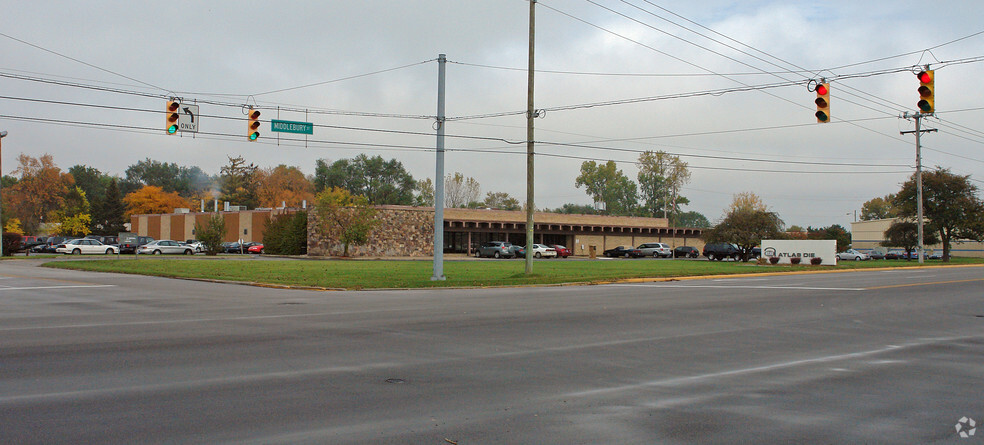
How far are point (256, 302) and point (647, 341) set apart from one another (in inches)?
421

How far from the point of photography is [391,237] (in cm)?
5925

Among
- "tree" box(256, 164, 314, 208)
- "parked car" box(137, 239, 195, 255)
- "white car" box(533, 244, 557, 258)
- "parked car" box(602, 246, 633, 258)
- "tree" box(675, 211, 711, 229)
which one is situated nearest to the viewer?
"parked car" box(137, 239, 195, 255)

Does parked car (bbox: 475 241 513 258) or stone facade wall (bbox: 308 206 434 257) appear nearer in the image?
stone facade wall (bbox: 308 206 434 257)

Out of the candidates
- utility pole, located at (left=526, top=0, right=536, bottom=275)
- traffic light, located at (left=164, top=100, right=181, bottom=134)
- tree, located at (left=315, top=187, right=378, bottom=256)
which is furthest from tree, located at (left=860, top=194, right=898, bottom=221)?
traffic light, located at (left=164, top=100, right=181, bottom=134)

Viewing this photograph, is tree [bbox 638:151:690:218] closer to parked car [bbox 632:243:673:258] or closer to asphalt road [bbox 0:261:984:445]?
parked car [bbox 632:243:673:258]

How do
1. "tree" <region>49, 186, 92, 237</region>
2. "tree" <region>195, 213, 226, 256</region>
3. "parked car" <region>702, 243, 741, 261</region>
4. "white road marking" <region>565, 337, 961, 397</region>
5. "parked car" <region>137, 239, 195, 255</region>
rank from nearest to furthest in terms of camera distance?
"white road marking" <region>565, 337, 961, 397</region> → "tree" <region>195, 213, 226, 256</region> → "parked car" <region>702, 243, 741, 261</region> → "parked car" <region>137, 239, 195, 255</region> → "tree" <region>49, 186, 92, 237</region>

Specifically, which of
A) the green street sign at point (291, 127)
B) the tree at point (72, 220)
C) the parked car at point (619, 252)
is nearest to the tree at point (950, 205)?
the parked car at point (619, 252)

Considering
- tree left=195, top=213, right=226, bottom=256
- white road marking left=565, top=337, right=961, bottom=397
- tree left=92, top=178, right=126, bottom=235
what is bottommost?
white road marking left=565, top=337, right=961, bottom=397

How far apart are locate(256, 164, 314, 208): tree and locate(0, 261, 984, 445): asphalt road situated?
318 feet

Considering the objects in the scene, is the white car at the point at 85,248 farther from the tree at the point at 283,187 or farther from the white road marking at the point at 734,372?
the white road marking at the point at 734,372

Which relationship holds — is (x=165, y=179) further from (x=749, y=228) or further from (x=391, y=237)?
(x=749, y=228)

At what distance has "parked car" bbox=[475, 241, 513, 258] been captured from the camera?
6156cm

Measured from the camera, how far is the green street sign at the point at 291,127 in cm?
2531

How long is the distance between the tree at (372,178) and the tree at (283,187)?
263 cm
